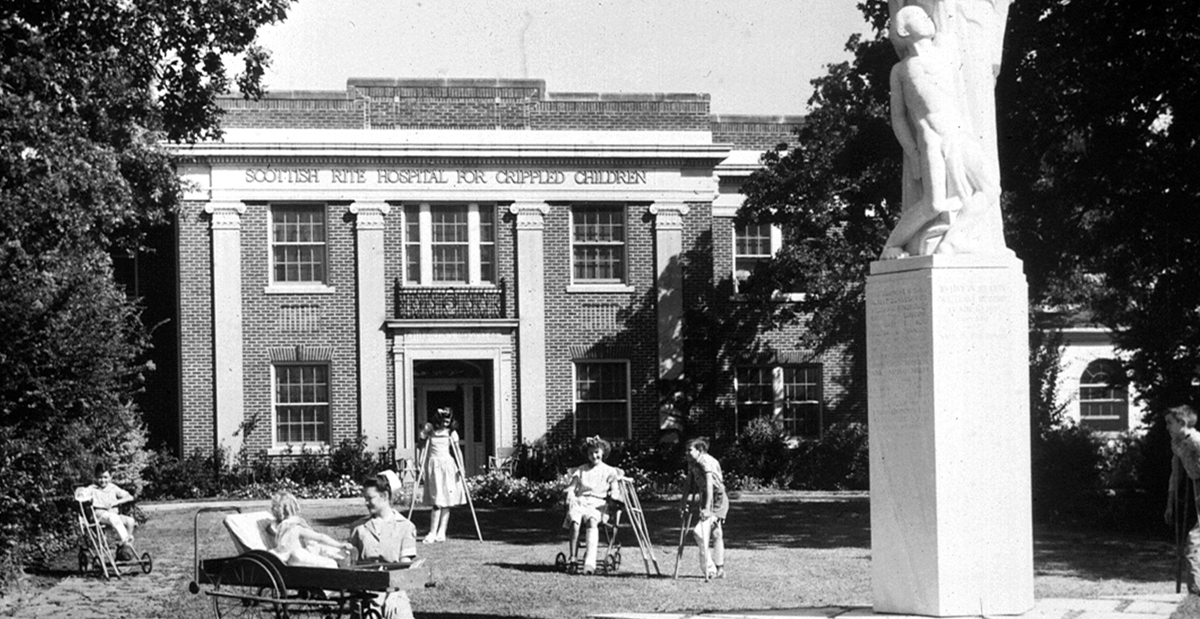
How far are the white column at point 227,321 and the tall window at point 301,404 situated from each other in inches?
33.5

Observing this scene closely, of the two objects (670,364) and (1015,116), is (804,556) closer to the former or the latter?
(1015,116)

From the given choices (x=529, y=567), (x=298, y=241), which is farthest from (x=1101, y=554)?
(x=298, y=241)

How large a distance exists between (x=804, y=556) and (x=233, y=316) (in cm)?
1759

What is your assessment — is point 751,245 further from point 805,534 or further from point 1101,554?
point 1101,554

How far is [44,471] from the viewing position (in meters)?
15.9

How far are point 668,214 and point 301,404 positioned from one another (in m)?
8.98

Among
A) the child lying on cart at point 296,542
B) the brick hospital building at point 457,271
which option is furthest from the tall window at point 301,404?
the child lying on cart at point 296,542

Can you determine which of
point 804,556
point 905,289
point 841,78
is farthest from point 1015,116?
Result: point 905,289

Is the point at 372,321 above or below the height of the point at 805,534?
above

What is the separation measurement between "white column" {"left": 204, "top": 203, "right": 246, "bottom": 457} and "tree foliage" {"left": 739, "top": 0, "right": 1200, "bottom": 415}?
1316 cm

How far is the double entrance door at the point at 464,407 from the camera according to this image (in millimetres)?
34906

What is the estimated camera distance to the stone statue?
11.8m

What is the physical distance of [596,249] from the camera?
35156 mm

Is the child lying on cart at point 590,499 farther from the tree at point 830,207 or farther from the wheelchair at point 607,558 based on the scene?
the tree at point 830,207
